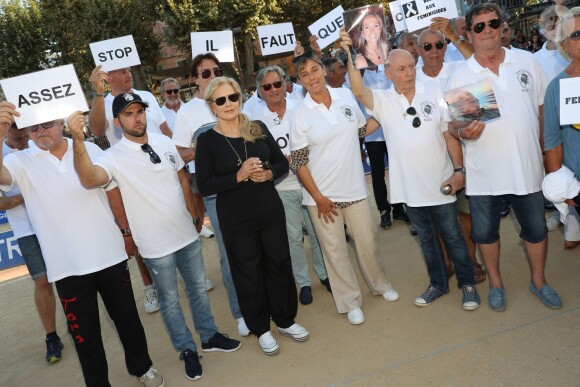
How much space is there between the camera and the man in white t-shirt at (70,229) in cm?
327

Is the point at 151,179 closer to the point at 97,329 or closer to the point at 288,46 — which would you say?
the point at 97,329

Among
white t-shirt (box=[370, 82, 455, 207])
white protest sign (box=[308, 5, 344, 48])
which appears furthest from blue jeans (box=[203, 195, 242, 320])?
white protest sign (box=[308, 5, 344, 48])

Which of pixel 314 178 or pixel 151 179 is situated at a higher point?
pixel 151 179

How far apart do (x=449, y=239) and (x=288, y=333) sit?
1539mm

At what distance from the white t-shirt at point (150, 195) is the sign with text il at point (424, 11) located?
8.66 feet

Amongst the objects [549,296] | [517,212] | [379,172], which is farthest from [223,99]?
[379,172]

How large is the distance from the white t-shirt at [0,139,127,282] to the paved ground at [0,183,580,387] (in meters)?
1.24

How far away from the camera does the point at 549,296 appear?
3.78 meters

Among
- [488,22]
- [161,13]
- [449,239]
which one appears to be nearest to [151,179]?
[449,239]

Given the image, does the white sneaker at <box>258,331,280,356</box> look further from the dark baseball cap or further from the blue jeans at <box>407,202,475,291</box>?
the dark baseball cap

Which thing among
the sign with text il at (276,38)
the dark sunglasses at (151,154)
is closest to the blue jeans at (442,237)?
the dark sunglasses at (151,154)

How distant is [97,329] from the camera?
11.4ft

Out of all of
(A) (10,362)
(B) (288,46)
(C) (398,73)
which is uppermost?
(B) (288,46)

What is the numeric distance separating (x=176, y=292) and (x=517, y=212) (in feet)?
8.91
